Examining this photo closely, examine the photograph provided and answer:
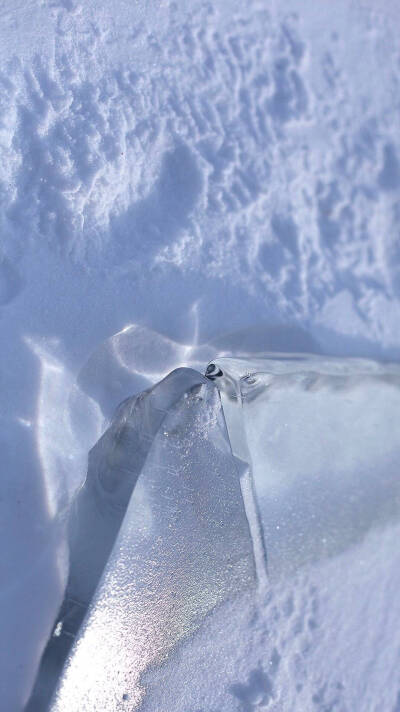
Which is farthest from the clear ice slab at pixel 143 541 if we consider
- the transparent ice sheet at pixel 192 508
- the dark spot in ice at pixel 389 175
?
the dark spot in ice at pixel 389 175

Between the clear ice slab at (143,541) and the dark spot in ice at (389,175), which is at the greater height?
the dark spot in ice at (389,175)

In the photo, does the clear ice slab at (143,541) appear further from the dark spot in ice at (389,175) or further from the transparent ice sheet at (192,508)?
the dark spot in ice at (389,175)

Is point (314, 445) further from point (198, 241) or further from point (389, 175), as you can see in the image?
point (389, 175)

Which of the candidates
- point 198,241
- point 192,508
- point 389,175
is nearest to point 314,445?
point 192,508

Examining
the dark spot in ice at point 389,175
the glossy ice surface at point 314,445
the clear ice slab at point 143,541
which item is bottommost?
the clear ice slab at point 143,541

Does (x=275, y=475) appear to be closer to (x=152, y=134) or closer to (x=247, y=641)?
(x=247, y=641)

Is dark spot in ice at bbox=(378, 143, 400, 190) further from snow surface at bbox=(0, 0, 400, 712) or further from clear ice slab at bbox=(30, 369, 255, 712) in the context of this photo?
clear ice slab at bbox=(30, 369, 255, 712)

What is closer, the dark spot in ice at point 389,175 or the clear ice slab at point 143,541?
the clear ice slab at point 143,541
